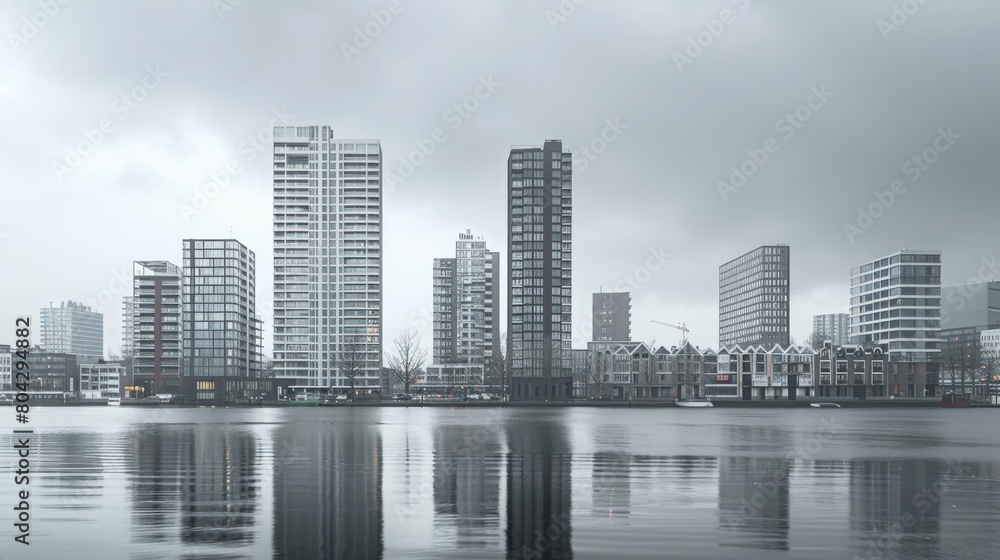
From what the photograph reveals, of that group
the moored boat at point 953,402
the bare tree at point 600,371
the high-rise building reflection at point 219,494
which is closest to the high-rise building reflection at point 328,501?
the high-rise building reflection at point 219,494

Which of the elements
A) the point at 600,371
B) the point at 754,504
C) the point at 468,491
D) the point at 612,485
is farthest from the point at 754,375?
the point at 468,491

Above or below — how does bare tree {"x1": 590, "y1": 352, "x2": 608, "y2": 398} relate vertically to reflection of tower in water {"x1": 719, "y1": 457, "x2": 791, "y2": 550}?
below

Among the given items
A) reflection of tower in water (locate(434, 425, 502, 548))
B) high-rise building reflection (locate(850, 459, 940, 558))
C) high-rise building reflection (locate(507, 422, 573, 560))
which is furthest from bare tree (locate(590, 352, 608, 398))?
high-rise building reflection (locate(850, 459, 940, 558))

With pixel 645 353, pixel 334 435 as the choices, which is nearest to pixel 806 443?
pixel 334 435

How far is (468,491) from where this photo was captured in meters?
28.0

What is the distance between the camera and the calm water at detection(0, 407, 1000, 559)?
19297 millimetres

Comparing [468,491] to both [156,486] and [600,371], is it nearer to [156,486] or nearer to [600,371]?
[156,486]

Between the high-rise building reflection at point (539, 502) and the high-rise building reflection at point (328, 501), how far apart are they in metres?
3.62

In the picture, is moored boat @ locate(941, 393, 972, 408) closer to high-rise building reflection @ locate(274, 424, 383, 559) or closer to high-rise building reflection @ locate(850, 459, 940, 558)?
high-rise building reflection @ locate(850, 459, 940, 558)

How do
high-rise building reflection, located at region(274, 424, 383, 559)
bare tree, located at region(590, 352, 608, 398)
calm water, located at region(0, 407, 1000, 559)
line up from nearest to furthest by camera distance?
high-rise building reflection, located at region(274, 424, 383, 559)
calm water, located at region(0, 407, 1000, 559)
bare tree, located at region(590, 352, 608, 398)

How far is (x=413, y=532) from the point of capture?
20.8 m

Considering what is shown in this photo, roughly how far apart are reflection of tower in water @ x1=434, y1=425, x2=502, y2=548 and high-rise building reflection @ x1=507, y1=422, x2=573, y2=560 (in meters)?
0.57

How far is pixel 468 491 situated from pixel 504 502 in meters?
2.58

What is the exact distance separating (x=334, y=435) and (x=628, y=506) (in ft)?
120
